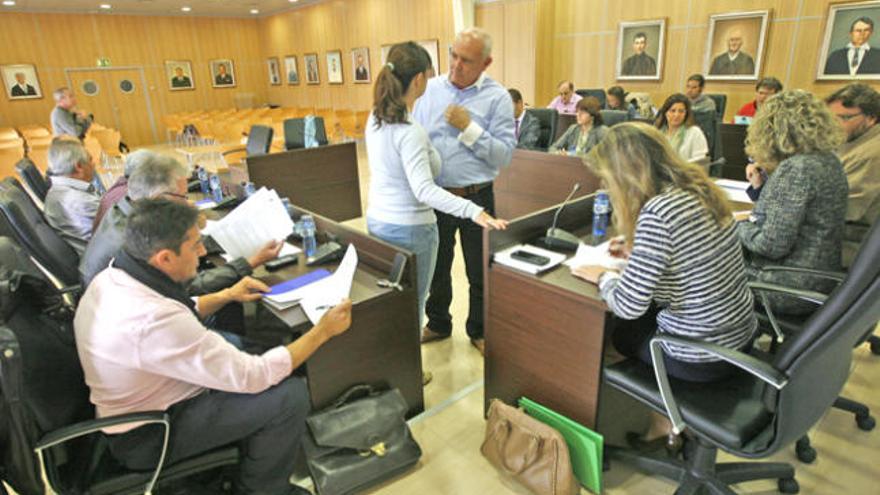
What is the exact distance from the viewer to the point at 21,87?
10875mm

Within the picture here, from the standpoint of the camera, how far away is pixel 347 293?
1720 mm

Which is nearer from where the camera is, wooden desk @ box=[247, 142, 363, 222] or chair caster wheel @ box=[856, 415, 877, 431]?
chair caster wheel @ box=[856, 415, 877, 431]

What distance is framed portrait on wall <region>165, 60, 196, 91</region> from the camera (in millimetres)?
12656

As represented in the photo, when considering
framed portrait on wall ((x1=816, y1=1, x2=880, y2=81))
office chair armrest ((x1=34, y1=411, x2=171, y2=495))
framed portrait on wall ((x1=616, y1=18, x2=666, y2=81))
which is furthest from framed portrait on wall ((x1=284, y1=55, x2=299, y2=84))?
office chair armrest ((x1=34, y1=411, x2=171, y2=495))

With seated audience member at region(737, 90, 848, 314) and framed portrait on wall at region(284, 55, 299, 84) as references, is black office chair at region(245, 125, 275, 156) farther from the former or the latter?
framed portrait on wall at region(284, 55, 299, 84)

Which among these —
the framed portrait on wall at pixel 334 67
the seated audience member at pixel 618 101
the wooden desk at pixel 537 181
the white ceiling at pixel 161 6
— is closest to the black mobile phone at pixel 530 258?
the wooden desk at pixel 537 181

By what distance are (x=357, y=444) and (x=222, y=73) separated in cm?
1429

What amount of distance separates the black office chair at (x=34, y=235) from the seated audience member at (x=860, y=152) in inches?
140

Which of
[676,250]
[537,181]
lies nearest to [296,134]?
[537,181]

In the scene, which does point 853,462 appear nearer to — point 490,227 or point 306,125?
point 490,227

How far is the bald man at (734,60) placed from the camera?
601cm

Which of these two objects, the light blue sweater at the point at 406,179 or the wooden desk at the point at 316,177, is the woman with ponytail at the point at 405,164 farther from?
the wooden desk at the point at 316,177

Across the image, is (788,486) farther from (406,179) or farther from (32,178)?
(32,178)

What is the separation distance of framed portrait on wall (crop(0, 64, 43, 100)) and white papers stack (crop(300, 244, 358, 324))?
1320 cm
